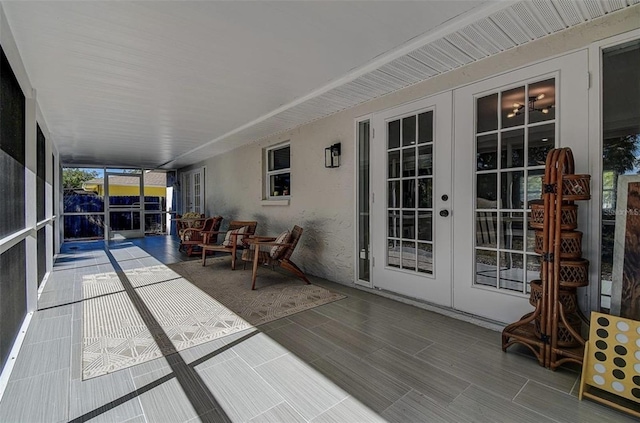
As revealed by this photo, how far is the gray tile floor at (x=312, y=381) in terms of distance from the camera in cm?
158

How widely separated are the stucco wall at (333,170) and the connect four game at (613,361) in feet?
6.27

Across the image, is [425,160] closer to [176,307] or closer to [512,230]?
[512,230]

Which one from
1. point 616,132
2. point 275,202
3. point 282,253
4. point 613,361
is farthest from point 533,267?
point 275,202

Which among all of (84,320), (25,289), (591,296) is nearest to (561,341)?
(591,296)

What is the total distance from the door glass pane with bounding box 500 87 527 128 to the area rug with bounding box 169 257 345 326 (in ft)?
8.00

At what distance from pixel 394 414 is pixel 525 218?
1888 millimetres

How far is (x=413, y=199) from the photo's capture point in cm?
331

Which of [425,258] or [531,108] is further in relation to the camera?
[425,258]

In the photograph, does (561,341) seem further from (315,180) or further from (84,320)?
(84,320)

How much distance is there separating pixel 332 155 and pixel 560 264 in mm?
2851

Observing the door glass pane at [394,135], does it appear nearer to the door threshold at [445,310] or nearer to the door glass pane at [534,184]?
the door glass pane at [534,184]

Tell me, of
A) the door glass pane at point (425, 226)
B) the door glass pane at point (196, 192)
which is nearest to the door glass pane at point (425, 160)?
the door glass pane at point (425, 226)

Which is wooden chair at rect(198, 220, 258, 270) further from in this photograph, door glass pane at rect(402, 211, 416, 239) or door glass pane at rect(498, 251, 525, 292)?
door glass pane at rect(498, 251, 525, 292)

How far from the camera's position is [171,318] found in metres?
2.85
